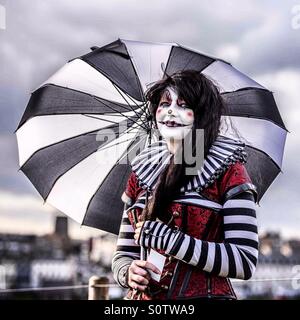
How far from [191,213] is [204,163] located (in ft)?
0.40

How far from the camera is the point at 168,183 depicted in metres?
1.23

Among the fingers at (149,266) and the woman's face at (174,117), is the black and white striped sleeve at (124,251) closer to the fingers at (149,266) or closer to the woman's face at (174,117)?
the fingers at (149,266)

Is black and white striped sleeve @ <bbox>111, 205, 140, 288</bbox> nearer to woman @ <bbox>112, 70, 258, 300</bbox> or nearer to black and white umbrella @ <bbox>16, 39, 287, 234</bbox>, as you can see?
woman @ <bbox>112, 70, 258, 300</bbox>

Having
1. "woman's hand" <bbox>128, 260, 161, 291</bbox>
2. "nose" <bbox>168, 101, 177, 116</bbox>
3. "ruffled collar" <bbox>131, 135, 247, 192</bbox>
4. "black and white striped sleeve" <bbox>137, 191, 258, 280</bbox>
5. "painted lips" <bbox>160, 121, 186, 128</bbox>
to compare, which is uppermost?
"nose" <bbox>168, 101, 177, 116</bbox>

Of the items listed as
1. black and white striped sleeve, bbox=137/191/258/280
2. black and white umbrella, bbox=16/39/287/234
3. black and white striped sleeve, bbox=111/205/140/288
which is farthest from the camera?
black and white umbrella, bbox=16/39/287/234

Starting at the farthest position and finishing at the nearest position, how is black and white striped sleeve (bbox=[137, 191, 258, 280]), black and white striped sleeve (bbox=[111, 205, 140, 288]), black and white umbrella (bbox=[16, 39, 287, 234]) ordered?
black and white umbrella (bbox=[16, 39, 287, 234])
black and white striped sleeve (bbox=[111, 205, 140, 288])
black and white striped sleeve (bbox=[137, 191, 258, 280])

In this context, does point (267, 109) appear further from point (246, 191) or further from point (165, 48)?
point (246, 191)

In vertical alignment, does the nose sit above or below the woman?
above

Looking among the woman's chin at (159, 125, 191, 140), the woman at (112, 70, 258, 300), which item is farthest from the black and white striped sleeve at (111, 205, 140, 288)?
the woman's chin at (159, 125, 191, 140)

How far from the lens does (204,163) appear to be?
124cm

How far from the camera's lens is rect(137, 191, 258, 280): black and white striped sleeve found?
1141mm

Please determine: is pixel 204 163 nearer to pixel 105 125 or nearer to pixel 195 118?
pixel 195 118

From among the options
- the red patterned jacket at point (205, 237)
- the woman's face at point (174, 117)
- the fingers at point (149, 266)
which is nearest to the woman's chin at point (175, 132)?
the woman's face at point (174, 117)

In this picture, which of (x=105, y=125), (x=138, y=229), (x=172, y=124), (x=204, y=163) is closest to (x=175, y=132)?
(x=172, y=124)
